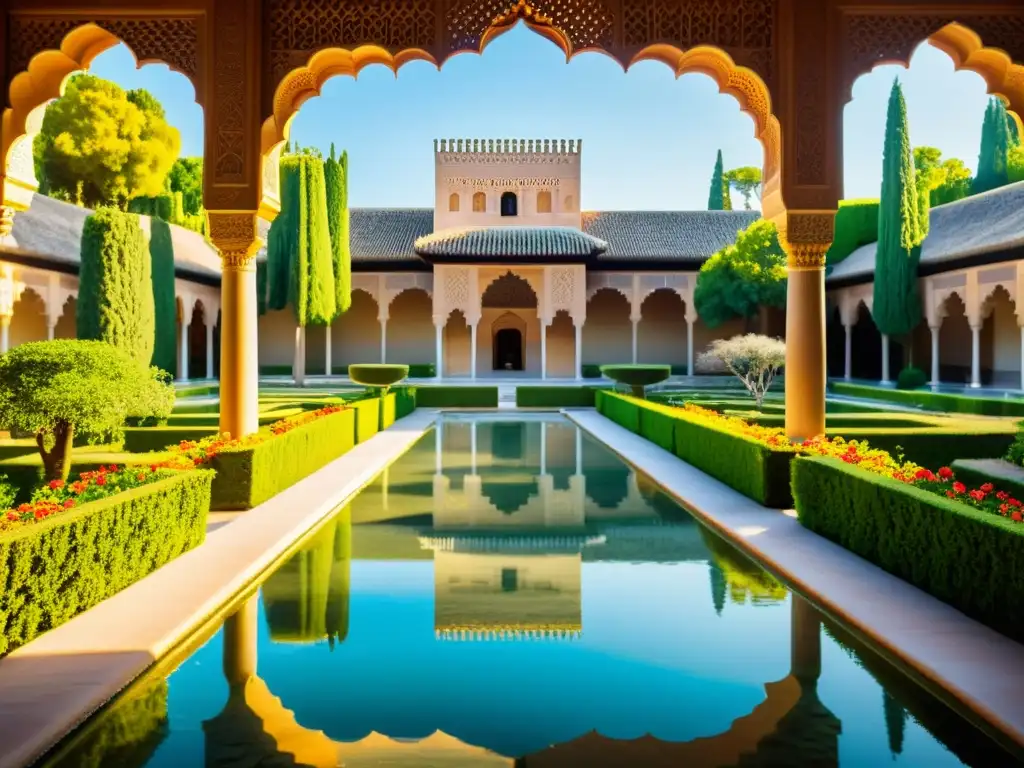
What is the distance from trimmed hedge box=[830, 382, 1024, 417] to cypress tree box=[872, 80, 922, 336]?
5360 mm

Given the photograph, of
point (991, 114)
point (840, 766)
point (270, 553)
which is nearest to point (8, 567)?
point (270, 553)

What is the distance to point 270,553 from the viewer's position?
21.5 ft

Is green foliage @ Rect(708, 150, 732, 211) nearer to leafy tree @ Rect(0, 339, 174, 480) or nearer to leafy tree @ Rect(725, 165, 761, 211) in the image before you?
leafy tree @ Rect(725, 165, 761, 211)

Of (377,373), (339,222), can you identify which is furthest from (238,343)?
(339,222)

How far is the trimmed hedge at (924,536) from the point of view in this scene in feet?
15.1

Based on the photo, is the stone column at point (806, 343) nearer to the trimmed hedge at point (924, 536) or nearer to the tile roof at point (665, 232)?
the trimmed hedge at point (924, 536)

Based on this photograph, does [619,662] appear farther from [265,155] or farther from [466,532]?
[265,155]

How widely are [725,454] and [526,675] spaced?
616cm

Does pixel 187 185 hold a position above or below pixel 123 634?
above

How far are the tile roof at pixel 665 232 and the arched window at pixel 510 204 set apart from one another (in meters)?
3.36

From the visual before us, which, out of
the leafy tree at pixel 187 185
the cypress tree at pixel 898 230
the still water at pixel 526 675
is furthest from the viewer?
the leafy tree at pixel 187 185

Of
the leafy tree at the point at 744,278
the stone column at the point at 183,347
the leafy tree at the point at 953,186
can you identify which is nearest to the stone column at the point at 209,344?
the stone column at the point at 183,347

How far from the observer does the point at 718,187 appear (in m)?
50.2

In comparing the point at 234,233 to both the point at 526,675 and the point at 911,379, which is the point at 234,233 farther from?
the point at 911,379
